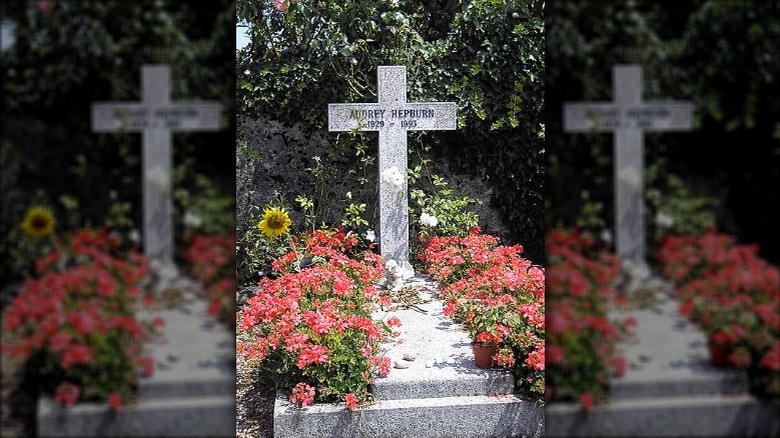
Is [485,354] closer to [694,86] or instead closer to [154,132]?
[694,86]

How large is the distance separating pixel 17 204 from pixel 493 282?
3.07 m

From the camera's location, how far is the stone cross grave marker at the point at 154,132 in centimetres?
106

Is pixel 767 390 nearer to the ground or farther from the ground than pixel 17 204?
nearer to the ground

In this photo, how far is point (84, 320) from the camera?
1.08 m

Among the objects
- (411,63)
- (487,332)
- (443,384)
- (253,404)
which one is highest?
(411,63)

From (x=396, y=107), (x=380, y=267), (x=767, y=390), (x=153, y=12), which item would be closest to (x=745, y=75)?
(x=767, y=390)

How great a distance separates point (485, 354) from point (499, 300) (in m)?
0.34

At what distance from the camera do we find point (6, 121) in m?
1.06

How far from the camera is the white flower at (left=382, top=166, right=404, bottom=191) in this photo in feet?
16.9

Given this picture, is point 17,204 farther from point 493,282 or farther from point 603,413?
point 493,282

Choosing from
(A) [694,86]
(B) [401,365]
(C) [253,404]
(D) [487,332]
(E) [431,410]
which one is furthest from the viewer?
(C) [253,404]

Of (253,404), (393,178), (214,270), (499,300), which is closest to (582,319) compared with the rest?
(214,270)

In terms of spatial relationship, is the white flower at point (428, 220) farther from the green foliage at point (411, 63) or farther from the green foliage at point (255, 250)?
the green foliage at point (255, 250)

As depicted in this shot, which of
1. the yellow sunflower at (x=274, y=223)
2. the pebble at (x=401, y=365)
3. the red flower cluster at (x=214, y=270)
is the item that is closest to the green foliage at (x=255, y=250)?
the yellow sunflower at (x=274, y=223)
